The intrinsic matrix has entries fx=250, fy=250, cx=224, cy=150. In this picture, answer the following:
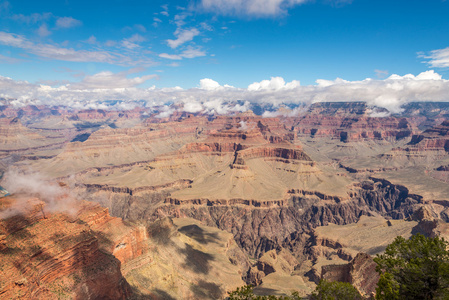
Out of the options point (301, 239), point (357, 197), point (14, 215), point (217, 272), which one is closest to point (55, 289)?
point (14, 215)

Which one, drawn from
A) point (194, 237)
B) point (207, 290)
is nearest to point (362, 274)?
point (207, 290)

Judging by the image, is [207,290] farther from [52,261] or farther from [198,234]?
[52,261]

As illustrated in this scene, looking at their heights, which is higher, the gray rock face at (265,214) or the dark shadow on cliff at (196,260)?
the dark shadow on cliff at (196,260)

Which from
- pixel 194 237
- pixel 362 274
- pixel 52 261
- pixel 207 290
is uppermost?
pixel 52 261

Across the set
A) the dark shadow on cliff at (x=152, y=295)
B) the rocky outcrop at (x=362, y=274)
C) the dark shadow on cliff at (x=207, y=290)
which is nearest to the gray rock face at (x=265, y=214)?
the dark shadow on cliff at (x=207, y=290)

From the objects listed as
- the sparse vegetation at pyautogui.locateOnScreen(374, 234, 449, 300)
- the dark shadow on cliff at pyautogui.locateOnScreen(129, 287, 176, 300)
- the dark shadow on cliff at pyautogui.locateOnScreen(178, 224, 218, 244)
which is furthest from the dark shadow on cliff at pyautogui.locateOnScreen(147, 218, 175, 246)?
the sparse vegetation at pyautogui.locateOnScreen(374, 234, 449, 300)

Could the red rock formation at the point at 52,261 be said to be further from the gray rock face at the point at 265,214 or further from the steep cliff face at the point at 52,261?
the gray rock face at the point at 265,214

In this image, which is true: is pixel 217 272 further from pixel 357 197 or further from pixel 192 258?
pixel 357 197
